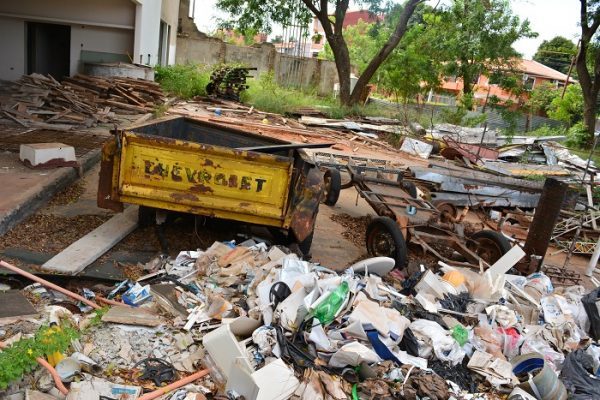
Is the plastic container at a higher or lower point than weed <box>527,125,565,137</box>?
lower

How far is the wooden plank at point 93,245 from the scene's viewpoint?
16.0 feet

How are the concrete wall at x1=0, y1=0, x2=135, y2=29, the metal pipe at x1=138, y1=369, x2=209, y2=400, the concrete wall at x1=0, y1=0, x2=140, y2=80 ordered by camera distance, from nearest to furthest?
the metal pipe at x1=138, y1=369, x2=209, y2=400 < the concrete wall at x1=0, y1=0, x2=135, y2=29 < the concrete wall at x1=0, y1=0, x2=140, y2=80

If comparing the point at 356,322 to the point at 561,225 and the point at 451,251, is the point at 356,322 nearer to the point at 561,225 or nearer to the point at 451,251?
the point at 451,251

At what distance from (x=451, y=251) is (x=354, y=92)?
1746cm

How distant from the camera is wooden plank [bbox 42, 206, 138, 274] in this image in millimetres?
4871

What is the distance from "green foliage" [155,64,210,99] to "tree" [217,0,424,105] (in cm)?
408

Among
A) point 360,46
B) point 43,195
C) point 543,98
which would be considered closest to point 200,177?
point 43,195

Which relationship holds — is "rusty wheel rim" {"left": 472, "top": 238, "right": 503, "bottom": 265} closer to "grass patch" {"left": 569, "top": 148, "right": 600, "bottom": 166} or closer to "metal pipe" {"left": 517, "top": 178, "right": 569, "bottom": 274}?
"metal pipe" {"left": 517, "top": 178, "right": 569, "bottom": 274}

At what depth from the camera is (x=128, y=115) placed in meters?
13.6

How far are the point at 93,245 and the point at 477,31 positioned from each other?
23638mm

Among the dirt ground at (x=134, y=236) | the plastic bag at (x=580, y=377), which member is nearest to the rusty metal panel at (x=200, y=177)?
the dirt ground at (x=134, y=236)

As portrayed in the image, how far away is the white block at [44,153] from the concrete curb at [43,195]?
26cm

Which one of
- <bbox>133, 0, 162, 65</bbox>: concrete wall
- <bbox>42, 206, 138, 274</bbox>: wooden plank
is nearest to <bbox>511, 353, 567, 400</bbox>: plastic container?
<bbox>42, 206, 138, 274</bbox>: wooden plank

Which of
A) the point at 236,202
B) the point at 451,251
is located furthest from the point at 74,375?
the point at 451,251
